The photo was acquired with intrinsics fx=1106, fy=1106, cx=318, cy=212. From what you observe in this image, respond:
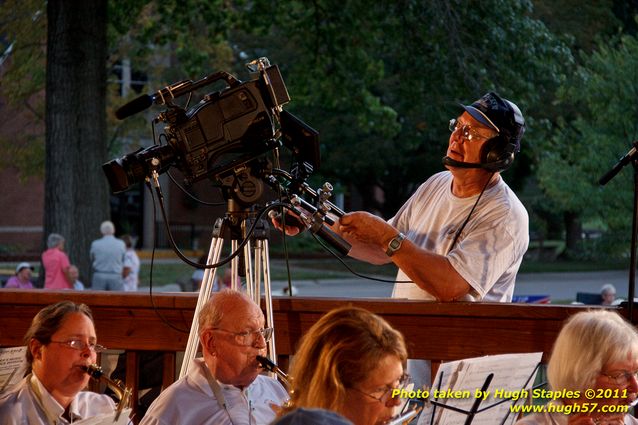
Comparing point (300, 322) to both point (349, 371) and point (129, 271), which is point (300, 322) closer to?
point (349, 371)

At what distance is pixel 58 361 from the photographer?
13.4 feet

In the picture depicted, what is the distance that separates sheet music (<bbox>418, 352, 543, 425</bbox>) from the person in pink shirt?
11.0 metres

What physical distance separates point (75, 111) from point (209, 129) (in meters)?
10.3

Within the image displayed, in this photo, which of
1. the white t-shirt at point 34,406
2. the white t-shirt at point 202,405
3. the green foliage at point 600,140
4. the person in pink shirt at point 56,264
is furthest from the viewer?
the green foliage at point 600,140

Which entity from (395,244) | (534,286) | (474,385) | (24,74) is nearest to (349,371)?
(474,385)

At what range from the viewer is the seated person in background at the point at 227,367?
12.9 ft

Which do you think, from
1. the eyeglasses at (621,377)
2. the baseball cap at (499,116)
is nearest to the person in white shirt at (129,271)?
the baseball cap at (499,116)

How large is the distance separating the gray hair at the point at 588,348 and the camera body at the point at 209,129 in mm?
1418

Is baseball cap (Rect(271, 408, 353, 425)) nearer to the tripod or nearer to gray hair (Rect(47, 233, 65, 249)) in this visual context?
the tripod

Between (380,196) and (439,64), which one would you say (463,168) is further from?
(380,196)

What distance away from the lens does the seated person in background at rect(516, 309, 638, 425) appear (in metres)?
3.45

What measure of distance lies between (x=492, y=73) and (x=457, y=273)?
471 inches

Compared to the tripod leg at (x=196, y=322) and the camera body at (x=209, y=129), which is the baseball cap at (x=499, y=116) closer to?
the camera body at (x=209, y=129)

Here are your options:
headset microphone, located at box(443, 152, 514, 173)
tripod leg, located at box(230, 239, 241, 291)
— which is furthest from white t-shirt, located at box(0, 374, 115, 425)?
headset microphone, located at box(443, 152, 514, 173)
